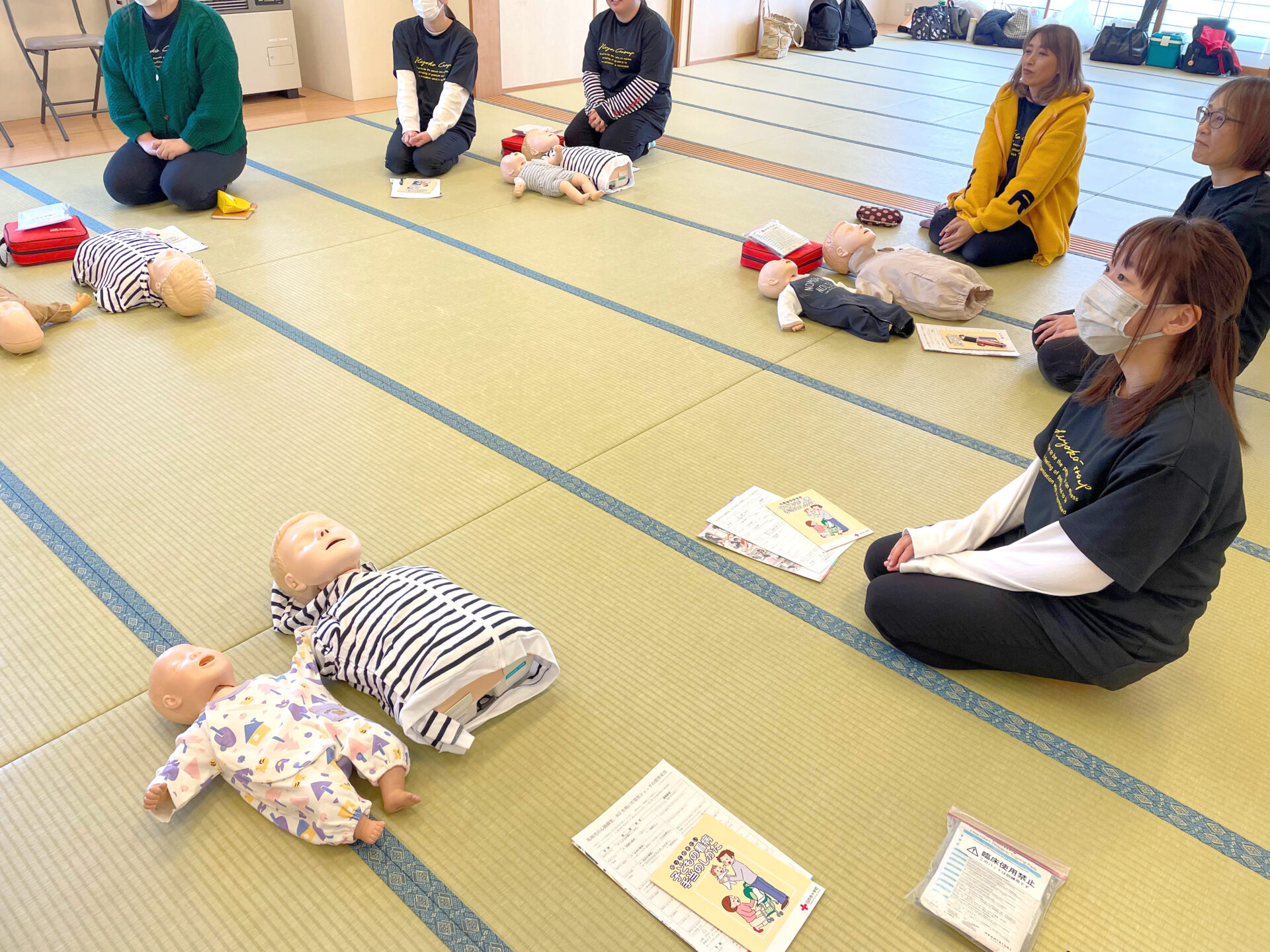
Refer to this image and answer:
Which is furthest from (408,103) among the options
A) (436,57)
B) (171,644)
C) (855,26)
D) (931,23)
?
(931,23)

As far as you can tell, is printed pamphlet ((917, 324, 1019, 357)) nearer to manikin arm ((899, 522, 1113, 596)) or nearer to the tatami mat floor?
the tatami mat floor

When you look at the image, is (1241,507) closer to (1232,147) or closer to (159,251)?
(1232,147)

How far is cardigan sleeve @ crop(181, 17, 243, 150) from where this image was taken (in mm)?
3553

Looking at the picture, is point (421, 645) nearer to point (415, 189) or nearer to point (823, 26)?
point (415, 189)

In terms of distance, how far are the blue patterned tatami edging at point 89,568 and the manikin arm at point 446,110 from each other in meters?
2.69

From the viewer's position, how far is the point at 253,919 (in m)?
1.25

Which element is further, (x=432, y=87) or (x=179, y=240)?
(x=432, y=87)

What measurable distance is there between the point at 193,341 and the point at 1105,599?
2.60 meters

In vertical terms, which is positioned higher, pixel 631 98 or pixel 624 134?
pixel 631 98

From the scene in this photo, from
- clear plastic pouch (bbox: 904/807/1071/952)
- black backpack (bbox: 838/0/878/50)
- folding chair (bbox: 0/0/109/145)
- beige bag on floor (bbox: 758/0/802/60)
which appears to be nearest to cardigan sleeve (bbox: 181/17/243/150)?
folding chair (bbox: 0/0/109/145)

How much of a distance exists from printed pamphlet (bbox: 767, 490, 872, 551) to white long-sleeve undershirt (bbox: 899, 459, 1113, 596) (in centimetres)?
28

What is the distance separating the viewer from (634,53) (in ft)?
14.8

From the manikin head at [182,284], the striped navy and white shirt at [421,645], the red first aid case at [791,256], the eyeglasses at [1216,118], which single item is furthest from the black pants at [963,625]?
the manikin head at [182,284]

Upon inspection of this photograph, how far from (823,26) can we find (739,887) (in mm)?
8200
